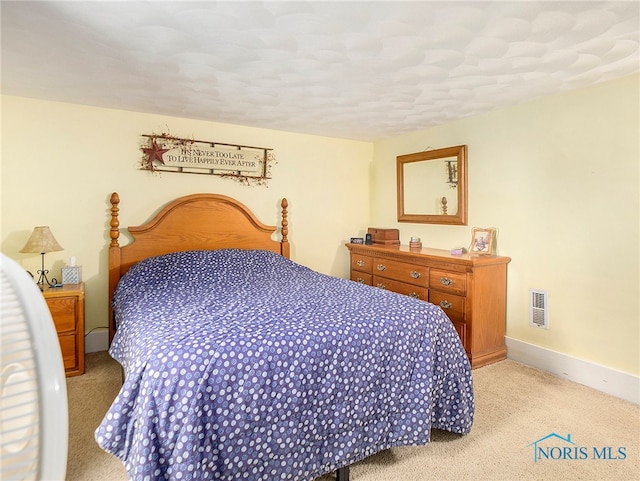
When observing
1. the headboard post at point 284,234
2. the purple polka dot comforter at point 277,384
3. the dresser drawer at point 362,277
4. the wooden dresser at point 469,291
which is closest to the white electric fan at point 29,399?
the purple polka dot comforter at point 277,384

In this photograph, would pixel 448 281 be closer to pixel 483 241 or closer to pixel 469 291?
pixel 469 291

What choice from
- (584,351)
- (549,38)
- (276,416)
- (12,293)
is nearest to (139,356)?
(276,416)

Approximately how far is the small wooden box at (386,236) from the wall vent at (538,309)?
4.69 feet

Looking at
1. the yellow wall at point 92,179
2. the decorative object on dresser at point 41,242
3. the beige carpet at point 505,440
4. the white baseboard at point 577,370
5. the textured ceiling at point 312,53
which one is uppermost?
the textured ceiling at point 312,53

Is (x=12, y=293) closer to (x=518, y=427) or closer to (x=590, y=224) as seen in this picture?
(x=518, y=427)

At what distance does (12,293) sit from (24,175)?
308 centimetres

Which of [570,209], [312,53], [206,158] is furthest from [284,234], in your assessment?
[570,209]

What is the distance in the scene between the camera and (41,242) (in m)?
2.77

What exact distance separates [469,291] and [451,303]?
0.20 metres

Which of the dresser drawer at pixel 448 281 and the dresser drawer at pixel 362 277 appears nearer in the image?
the dresser drawer at pixel 448 281

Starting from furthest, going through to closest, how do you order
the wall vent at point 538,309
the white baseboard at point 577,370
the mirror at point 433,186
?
the mirror at point 433,186
the wall vent at point 538,309
the white baseboard at point 577,370

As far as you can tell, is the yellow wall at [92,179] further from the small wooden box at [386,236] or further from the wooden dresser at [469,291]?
the wooden dresser at [469,291]

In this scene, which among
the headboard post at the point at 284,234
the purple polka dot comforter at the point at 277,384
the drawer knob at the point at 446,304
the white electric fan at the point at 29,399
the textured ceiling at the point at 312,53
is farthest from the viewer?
the headboard post at the point at 284,234

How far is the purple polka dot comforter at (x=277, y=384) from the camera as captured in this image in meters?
1.40
